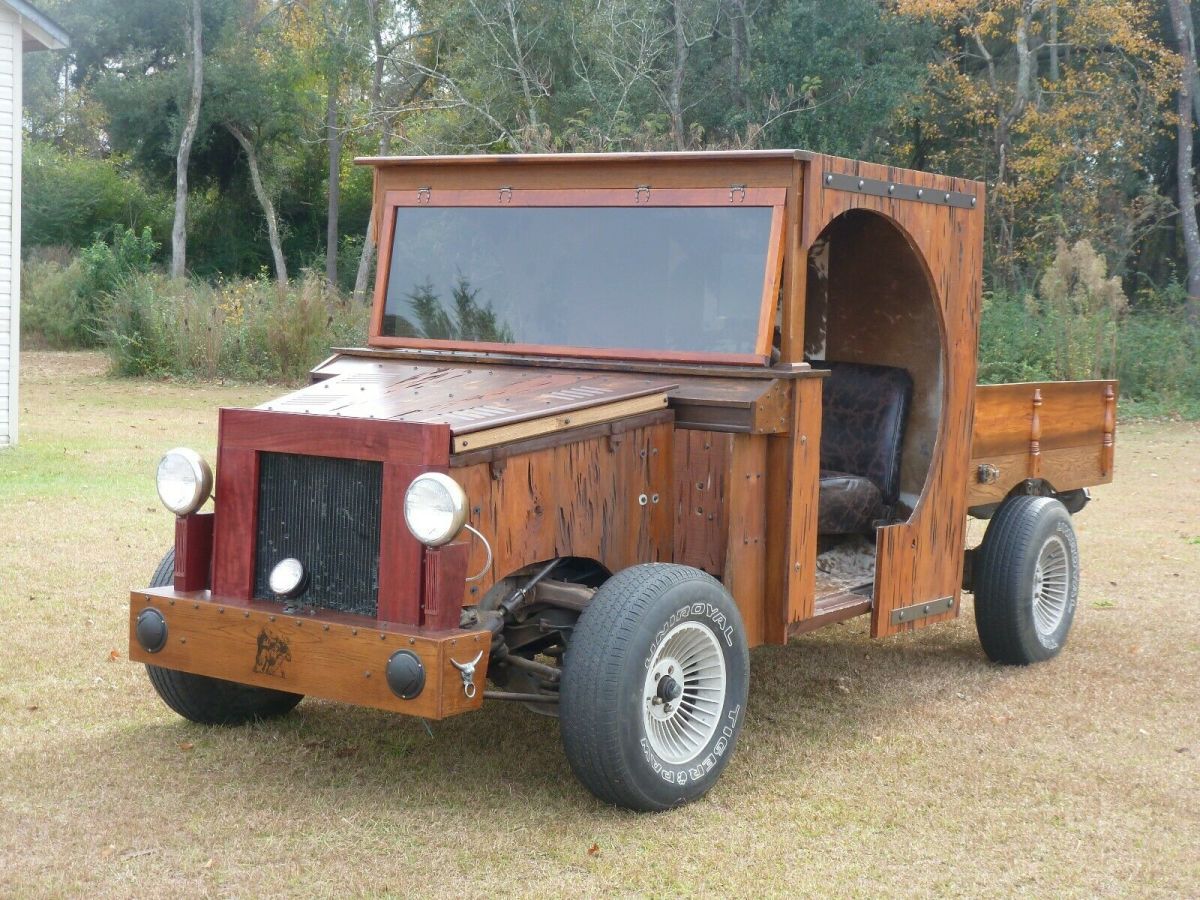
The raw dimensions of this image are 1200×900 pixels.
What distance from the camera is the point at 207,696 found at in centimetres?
508

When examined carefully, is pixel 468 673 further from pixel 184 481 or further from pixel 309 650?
→ pixel 184 481

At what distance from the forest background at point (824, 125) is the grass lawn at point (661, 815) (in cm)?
1329

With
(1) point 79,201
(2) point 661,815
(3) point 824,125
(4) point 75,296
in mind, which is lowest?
(2) point 661,815

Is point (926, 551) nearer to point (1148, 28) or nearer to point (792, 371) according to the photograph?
point (792, 371)

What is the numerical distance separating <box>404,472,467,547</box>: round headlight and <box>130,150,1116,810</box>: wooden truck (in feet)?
0.03

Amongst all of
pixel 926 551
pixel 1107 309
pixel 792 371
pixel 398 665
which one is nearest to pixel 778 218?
pixel 792 371

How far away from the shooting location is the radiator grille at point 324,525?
434 cm

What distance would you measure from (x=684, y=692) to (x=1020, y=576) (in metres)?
2.34

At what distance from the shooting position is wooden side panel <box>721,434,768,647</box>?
4953 mm

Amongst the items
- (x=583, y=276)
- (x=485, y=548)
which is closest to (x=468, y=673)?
(x=485, y=548)

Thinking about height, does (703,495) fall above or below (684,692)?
above

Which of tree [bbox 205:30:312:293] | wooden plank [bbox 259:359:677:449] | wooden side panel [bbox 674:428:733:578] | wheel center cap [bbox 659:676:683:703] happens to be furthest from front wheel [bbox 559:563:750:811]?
tree [bbox 205:30:312:293]

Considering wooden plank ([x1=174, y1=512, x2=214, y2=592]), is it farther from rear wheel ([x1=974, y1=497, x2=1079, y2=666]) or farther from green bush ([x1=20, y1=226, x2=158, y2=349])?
green bush ([x1=20, y1=226, x2=158, y2=349])

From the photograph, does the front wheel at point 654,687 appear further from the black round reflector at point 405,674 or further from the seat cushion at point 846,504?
the seat cushion at point 846,504
